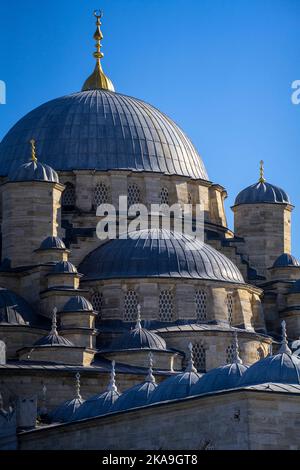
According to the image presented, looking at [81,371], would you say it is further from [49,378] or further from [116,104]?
[116,104]

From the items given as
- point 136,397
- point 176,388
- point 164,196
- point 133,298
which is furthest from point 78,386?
point 164,196

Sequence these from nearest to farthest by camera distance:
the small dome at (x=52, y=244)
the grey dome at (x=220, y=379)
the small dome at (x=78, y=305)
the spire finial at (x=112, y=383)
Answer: the grey dome at (x=220, y=379)
the spire finial at (x=112, y=383)
the small dome at (x=78, y=305)
the small dome at (x=52, y=244)

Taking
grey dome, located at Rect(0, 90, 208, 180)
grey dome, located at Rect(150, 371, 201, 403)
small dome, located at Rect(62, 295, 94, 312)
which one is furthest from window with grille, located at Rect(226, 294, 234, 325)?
grey dome, located at Rect(150, 371, 201, 403)

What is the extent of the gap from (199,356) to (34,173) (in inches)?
439

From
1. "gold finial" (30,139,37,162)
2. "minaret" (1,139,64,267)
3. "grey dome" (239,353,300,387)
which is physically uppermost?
"gold finial" (30,139,37,162)

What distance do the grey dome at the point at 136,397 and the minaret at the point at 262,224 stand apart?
24.6 metres

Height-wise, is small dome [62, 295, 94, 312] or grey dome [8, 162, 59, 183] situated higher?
grey dome [8, 162, 59, 183]

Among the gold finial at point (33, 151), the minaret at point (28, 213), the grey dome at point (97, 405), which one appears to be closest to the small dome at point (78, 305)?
the minaret at point (28, 213)

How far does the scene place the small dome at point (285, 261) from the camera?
97.8 meters

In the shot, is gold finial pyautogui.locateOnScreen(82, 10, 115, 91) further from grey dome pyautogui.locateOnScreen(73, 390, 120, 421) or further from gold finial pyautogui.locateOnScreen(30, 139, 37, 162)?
grey dome pyautogui.locateOnScreen(73, 390, 120, 421)

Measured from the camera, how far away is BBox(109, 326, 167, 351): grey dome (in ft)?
284

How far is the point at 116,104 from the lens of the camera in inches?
4011

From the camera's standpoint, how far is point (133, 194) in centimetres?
9825

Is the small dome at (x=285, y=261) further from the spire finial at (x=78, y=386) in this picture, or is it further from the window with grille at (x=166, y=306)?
the spire finial at (x=78, y=386)
